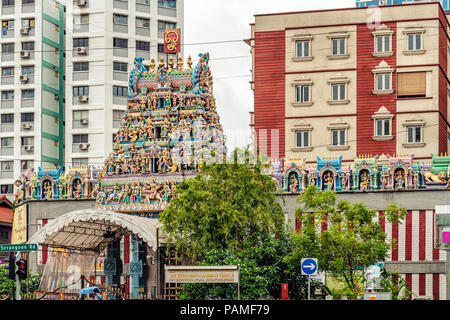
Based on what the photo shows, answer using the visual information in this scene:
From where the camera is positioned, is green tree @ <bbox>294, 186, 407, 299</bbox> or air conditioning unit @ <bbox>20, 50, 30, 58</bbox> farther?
air conditioning unit @ <bbox>20, 50, 30, 58</bbox>

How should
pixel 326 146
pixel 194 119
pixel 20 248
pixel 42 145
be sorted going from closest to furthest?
pixel 20 248 → pixel 194 119 → pixel 326 146 → pixel 42 145

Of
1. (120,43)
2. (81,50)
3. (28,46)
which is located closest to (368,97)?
(120,43)

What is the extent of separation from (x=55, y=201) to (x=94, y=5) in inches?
1323

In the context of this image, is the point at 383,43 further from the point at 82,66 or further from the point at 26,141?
the point at 26,141

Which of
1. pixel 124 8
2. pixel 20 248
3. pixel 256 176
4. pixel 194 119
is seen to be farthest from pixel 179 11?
pixel 20 248

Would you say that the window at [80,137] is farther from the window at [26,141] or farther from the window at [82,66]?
the window at [82,66]

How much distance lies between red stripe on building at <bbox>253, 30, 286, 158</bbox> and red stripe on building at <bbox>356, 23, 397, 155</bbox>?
5.33 meters

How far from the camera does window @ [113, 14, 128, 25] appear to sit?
82688 millimetres

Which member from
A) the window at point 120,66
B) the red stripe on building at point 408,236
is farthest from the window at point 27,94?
the red stripe on building at point 408,236

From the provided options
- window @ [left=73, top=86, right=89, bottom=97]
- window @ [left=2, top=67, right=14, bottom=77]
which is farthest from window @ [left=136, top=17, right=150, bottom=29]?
window @ [left=2, top=67, right=14, bottom=77]

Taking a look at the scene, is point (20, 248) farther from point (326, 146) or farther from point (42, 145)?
point (42, 145)

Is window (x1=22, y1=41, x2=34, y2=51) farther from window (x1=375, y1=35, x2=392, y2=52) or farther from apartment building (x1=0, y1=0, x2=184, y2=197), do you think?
window (x1=375, y1=35, x2=392, y2=52)

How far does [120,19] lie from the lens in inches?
3268

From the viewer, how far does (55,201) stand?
54094 mm
